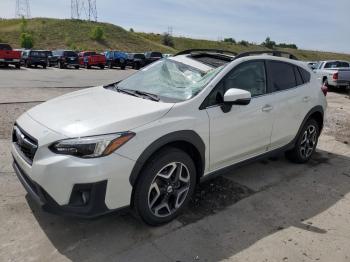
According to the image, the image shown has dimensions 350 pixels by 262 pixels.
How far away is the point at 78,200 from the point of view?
2998 millimetres

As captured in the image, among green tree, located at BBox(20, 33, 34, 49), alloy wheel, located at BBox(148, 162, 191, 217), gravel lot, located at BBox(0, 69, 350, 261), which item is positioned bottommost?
gravel lot, located at BBox(0, 69, 350, 261)

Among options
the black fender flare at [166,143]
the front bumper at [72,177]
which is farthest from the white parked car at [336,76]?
the front bumper at [72,177]

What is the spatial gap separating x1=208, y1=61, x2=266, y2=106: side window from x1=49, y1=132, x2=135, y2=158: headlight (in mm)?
1256

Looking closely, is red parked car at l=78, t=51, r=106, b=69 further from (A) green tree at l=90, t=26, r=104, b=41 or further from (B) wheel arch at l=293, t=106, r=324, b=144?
(A) green tree at l=90, t=26, r=104, b=41

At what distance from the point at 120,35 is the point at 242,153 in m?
67.0

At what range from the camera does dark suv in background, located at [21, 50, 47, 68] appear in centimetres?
2819

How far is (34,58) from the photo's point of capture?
28.2 metres

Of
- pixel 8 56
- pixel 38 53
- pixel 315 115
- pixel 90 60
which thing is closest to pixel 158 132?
pixel 315 115

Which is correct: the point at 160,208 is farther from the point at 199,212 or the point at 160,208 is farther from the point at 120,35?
the point at 120,35

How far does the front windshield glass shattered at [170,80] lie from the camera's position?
3881 mm

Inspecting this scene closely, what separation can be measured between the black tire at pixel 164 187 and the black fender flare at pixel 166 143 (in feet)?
0.32

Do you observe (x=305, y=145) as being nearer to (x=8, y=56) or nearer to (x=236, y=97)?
(x=236, y=97)

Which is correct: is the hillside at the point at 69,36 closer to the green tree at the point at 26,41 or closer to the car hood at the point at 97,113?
the green tree at the point at 26,41

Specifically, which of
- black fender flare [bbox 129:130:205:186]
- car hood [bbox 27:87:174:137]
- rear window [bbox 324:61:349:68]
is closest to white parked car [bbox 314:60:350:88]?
rear window [bbox 324:61:349:68]
